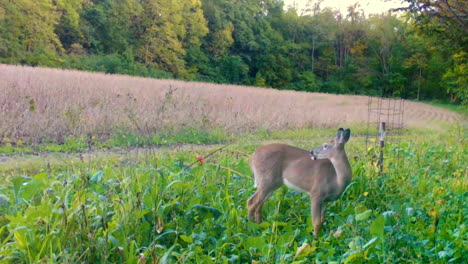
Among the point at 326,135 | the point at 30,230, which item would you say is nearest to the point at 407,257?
the point at 30,230

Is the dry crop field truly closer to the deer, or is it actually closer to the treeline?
the deer

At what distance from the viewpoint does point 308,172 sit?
4.35m

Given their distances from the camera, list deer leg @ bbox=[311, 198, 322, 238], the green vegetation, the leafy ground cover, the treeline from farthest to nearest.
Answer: the treeline < the green vegetation < deer leg @ bbox=[311, 198, 322, 238] < the leafy ground cover

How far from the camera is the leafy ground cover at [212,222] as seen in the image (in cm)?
338

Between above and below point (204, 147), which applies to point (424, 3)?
above

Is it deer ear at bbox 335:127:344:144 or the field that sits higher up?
deer ear at bbox 335:127:344:144

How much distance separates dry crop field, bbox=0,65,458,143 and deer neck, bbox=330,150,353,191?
466 centimetres

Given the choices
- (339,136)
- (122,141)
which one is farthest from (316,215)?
(122,141)

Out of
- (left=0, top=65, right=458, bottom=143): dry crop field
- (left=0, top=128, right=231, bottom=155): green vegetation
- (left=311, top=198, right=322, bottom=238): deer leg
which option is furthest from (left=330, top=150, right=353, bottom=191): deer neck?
(left=0, top=65, right=458, bottom=143): dry crop field

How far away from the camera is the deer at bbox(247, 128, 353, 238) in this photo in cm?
423

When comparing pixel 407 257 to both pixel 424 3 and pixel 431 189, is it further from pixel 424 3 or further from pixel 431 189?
pixel 424 3

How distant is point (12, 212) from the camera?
3893 millimetres

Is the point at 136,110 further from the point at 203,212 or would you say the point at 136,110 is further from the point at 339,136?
the point at 339,136

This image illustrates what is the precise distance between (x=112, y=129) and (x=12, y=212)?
6324 millimetres
